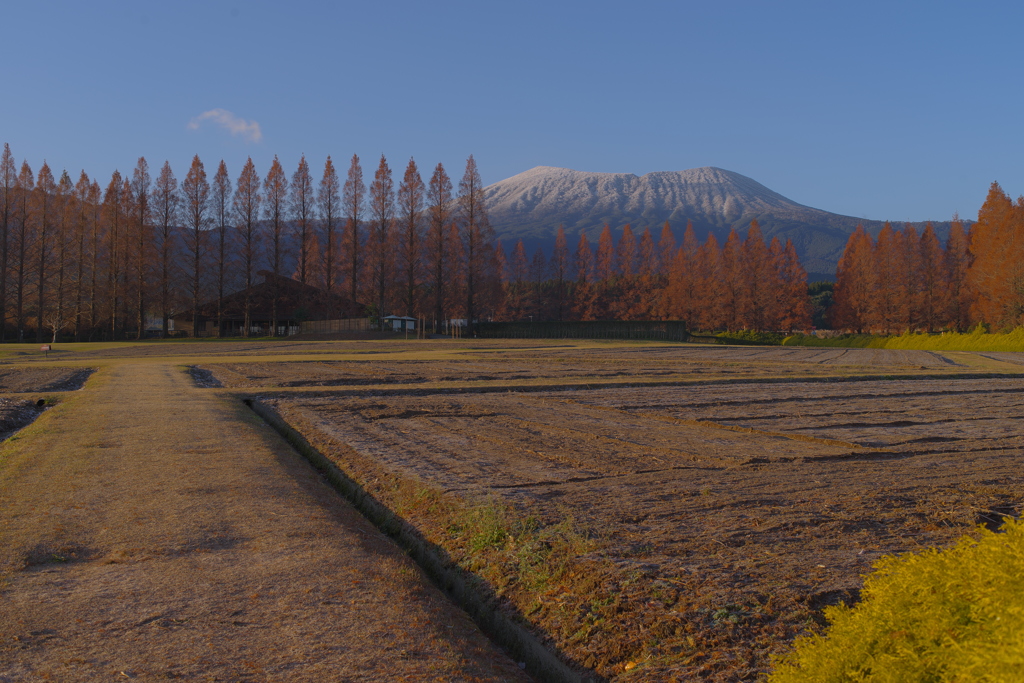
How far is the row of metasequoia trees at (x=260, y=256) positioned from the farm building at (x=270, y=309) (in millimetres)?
1415

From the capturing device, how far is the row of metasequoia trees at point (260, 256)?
200ft

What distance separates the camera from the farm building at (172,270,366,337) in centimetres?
6969

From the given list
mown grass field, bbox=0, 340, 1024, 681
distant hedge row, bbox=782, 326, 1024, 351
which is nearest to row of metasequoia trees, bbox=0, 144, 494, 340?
distant hedge row, bbox=782, 326, 1024, 351

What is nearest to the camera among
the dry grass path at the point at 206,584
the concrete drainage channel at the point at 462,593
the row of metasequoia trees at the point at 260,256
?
the dry grass path at the point at 206,584

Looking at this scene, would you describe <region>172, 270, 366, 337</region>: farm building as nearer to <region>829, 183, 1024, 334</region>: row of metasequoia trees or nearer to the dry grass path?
<region>829, 183, 1024, 334</region>: row of metasequoia trees

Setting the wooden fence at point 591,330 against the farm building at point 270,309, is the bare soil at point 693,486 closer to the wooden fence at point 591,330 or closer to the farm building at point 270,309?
the wooden fence at point 591,330

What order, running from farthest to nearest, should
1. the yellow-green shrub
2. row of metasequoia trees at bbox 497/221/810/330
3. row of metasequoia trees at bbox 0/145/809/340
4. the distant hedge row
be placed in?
row of metasequoia trees at bbox 497/221/810/330, row of metasequoia trees at bbox 0/145/809/340, the distant hedge row, the yellow-green shrub

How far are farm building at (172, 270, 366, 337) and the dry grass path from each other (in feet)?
213

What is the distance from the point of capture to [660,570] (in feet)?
13.8

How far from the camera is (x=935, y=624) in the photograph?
217 cm

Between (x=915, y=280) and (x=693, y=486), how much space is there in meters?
73.7

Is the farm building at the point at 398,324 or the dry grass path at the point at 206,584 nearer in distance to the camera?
the dry grass path at the point at 206,584

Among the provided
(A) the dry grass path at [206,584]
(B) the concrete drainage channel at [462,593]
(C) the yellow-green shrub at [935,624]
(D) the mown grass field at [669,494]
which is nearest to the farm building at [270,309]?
(D) the mown grass field at [669,494]

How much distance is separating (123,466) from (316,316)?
2602 inches
